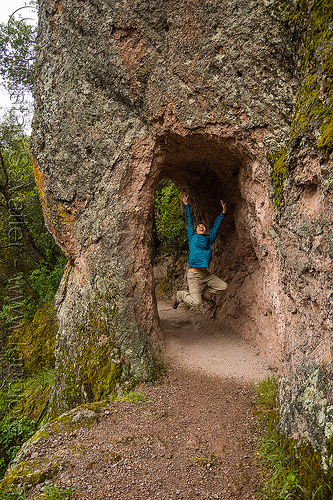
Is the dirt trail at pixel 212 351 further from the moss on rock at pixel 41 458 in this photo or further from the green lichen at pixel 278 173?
the green lichen at pixel 278 173

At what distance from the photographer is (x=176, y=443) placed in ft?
12.3

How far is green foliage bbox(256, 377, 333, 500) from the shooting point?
2.62 metres

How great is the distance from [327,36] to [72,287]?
5.12 m

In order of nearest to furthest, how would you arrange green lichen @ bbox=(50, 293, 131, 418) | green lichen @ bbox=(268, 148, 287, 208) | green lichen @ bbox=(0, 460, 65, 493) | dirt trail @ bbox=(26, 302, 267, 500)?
dirt trail @ bbox=(26, 302, 267, 500)
green lichen @ bbox=(0, 460, 65, 493)
green lichen @ bbox=(268, 148, 287, 208)
green lichen @ bbox=(50, 293, 131, 418)

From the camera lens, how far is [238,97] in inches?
191

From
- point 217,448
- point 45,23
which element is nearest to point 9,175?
point 45,23

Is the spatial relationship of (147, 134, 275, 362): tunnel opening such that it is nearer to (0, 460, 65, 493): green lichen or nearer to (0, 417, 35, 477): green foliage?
(0, 460, 65, 493): green lichen

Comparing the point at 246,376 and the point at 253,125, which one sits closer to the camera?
the point at 253,125

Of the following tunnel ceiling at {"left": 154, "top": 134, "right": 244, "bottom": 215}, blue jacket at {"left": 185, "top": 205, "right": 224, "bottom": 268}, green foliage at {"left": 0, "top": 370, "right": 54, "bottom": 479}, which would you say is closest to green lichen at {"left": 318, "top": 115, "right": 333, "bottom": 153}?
tunnel ceiling at {"left": 154, "top": 134, "right": 244, "bottom": 215}

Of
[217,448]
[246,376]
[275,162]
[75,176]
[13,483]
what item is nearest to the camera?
[13,483]

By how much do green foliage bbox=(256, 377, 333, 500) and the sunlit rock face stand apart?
1.79 meters

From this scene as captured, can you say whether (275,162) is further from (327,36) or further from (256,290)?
(256,290)

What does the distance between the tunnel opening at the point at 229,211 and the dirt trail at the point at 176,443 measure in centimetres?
106

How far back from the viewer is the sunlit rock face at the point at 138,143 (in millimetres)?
4754
